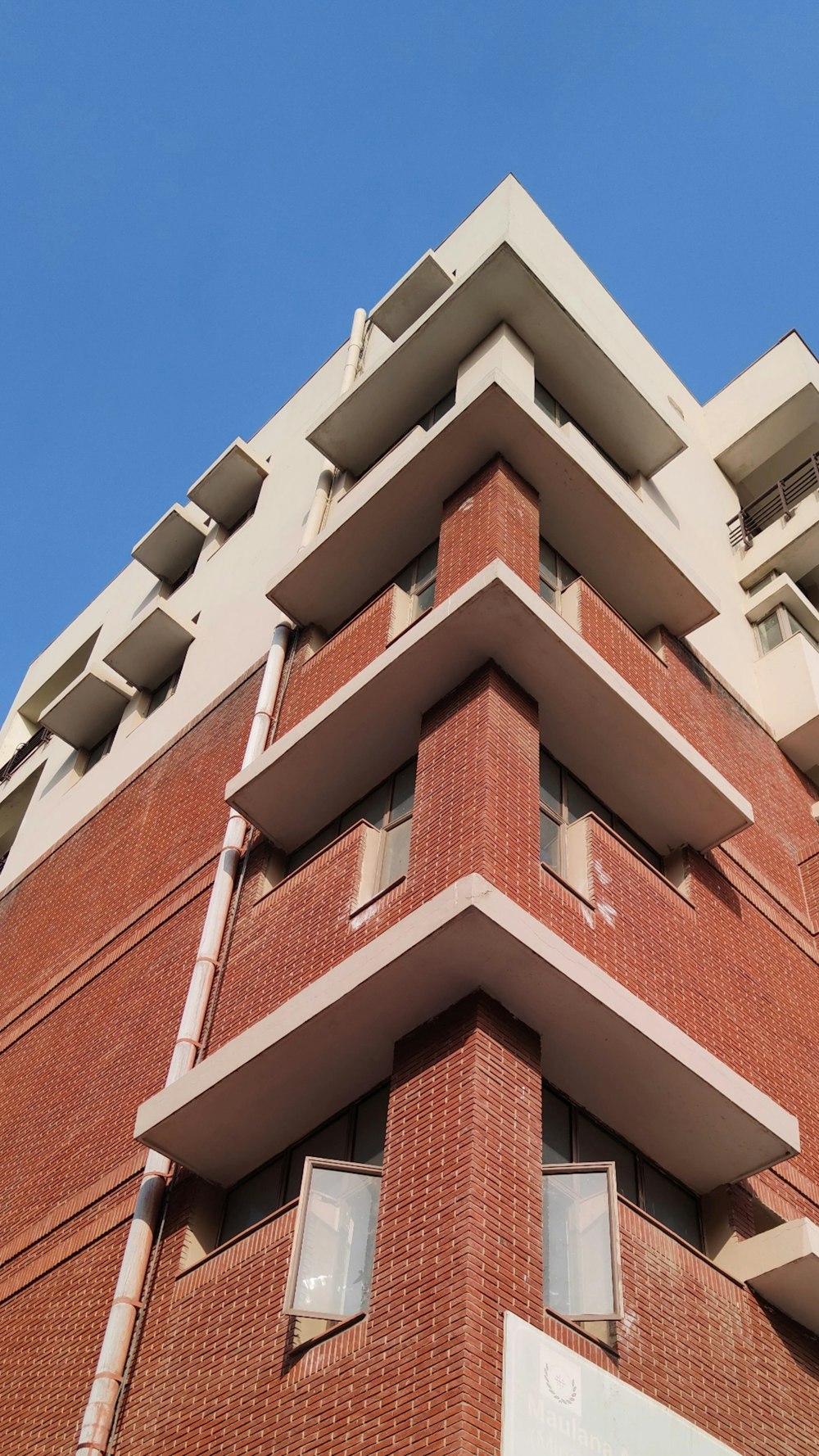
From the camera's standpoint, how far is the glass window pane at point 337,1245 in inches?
346

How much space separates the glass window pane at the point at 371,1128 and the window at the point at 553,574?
5.70 m

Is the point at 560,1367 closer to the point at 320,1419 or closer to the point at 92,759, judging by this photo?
the point at 320,1419

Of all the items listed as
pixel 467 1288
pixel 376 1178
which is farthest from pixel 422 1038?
pixel 467 1288

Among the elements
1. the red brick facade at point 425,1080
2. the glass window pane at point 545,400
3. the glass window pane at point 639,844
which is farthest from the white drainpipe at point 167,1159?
the glass window pane at point 545,400

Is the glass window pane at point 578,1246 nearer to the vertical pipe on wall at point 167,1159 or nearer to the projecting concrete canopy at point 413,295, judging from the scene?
the vertical pipe on wall at point 167,1159

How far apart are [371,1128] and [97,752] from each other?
493 inches

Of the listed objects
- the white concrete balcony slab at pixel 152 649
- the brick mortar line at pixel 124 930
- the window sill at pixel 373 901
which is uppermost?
the white concrete balcony slab at pixel 152 649

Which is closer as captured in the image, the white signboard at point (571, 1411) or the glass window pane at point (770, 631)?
the white signboard at point (571, 1411)

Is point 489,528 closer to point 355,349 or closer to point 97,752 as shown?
point 355,349

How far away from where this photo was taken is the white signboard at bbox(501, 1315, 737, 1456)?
7.50 m

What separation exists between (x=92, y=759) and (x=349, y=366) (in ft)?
23.5

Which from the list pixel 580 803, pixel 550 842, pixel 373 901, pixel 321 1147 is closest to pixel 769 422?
pixel 580 803

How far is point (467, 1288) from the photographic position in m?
7.91

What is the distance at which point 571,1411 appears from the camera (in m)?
7.79
